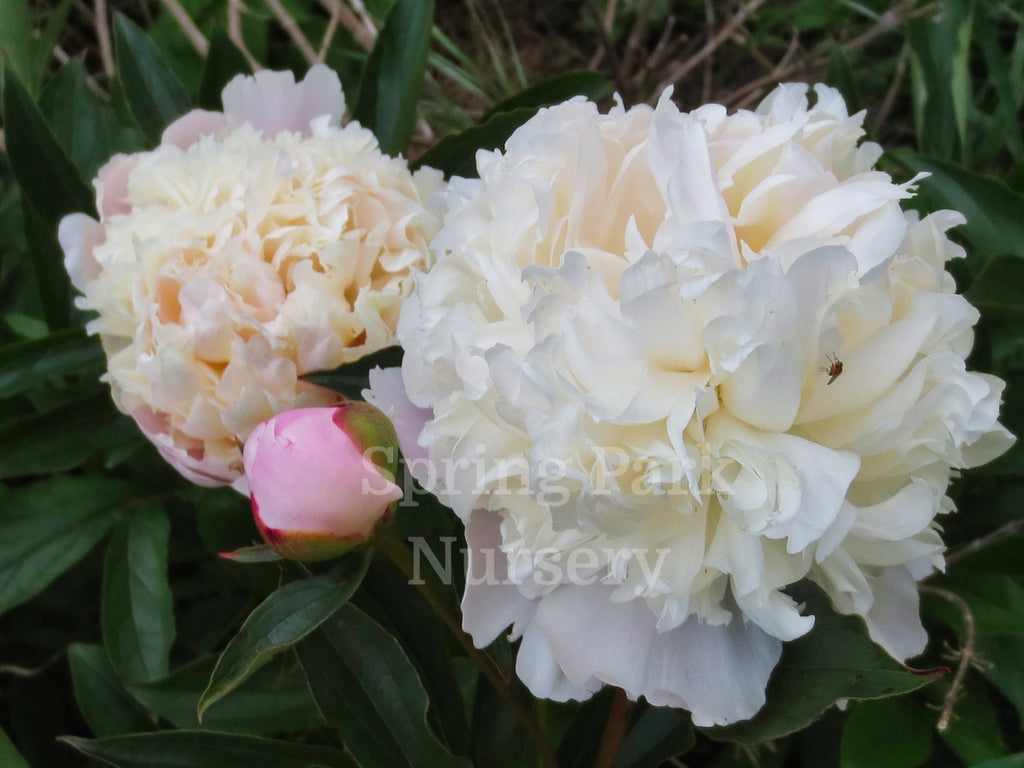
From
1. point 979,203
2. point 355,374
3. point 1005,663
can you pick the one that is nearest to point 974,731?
point 1005,663

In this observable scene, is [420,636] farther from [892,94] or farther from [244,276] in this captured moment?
[892,94]

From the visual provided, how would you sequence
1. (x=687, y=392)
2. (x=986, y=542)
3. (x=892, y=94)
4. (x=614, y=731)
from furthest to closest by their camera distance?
(x=892, y=94), (x=986, y=542), (x=614, y=731), (x=687, y=392)

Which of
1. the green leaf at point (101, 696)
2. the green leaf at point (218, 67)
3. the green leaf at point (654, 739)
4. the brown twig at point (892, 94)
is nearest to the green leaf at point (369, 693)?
the green leaf at point (654, 739)

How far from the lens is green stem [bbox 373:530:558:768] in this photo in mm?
433

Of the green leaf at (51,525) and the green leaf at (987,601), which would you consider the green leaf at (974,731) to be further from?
the green leaf at (51,525)

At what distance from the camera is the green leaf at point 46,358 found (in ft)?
1.94

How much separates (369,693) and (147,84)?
462mm

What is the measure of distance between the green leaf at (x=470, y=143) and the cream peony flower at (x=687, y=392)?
22 cm

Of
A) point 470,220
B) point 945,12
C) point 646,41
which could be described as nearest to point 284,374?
point 470,220

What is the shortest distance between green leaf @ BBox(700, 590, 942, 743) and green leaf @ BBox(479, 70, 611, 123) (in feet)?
1.28

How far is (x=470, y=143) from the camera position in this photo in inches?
24.7

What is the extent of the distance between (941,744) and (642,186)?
0.46 meters

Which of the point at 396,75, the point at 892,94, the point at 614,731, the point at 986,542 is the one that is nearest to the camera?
the point at 614,731

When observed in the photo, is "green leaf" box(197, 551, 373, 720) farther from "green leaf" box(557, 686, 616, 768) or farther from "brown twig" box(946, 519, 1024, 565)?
"brown twig" box(946, 519, 1024, 565)
